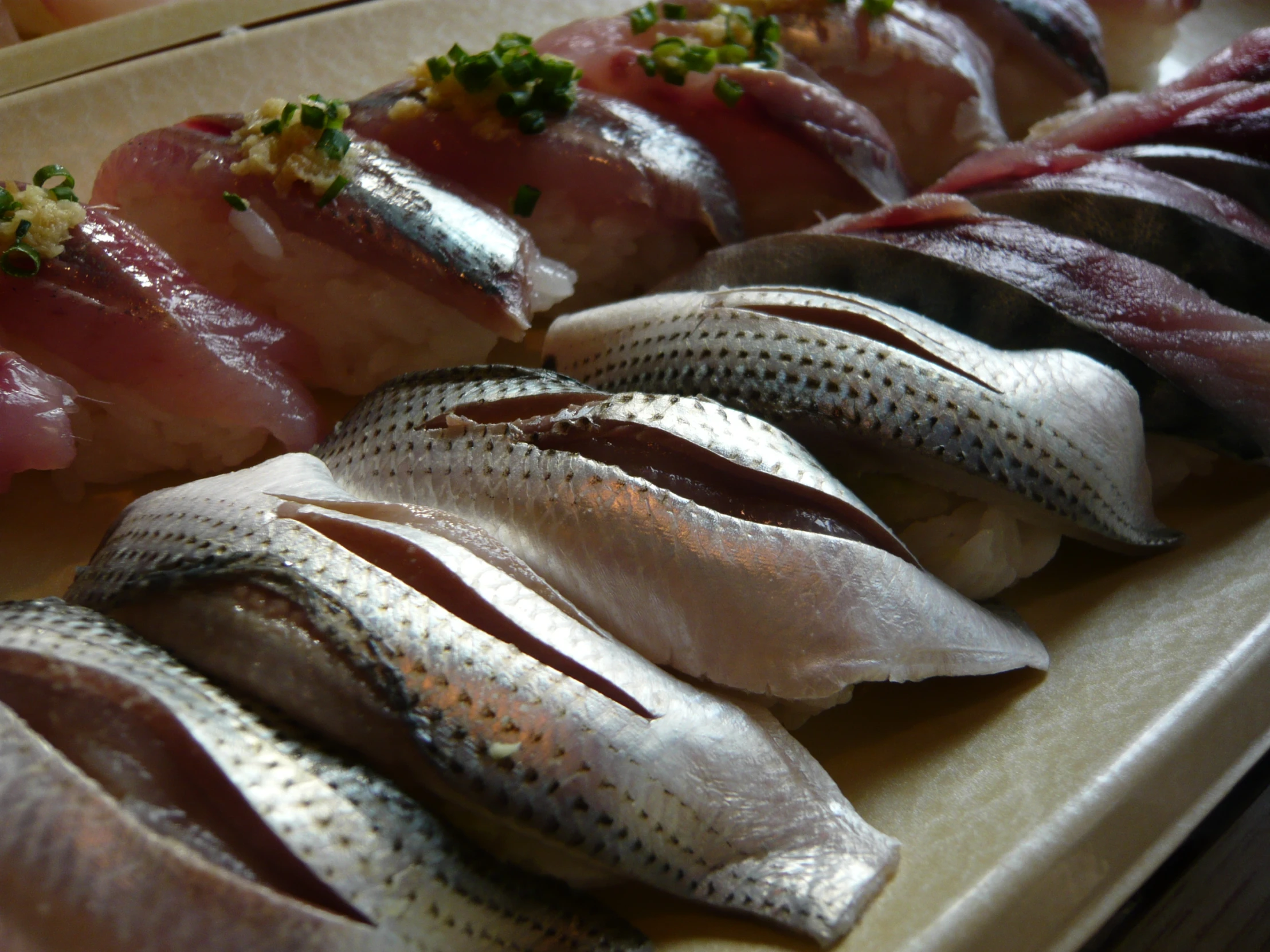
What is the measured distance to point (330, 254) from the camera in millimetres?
2381

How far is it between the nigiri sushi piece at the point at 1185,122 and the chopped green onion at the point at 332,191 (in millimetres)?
1865

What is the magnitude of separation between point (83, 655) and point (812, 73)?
8.41 feet

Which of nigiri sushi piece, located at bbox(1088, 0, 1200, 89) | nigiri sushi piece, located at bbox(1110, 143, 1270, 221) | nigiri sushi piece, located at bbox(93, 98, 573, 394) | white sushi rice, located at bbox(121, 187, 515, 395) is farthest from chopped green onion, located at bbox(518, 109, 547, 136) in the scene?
nigiri sushi piece, located at bbox(1088, 0, 1200, 89)

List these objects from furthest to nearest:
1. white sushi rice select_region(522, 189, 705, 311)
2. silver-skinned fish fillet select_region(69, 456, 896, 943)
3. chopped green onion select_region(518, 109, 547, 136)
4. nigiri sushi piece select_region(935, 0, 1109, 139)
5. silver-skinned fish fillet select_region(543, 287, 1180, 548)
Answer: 1. nigiri sushi piece select_region(935, 0, 1109, 139)
2. white sushi rice select_region(522, 189, 705, 311)
3. chopped green onion select_region(518, 109, 547, 136)
4. silver-skinned fish fillet select_region(543, 287, 1180, 548)
5. silver-skinned fish fillet select_region(69, 456, 896, 943)

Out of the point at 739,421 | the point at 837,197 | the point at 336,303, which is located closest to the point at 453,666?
the point at 739,421

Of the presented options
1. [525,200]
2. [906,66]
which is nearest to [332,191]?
[525,200]

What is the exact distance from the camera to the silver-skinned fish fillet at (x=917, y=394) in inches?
72.9

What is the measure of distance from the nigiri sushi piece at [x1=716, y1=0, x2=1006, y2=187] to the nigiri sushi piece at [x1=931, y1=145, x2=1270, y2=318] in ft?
2.51

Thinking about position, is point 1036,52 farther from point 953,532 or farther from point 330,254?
point 330,254

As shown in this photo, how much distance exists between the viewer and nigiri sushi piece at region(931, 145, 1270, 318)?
2369mm

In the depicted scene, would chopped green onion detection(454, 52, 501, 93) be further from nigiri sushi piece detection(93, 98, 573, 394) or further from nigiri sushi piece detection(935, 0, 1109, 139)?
nigiri sushi piece detection(935, 0, 1109, 139)

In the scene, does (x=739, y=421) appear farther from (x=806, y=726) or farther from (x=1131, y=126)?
(x=1131, y=126)

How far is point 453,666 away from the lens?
143 cm

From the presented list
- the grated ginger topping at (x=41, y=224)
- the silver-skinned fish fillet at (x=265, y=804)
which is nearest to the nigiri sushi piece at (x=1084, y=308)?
the silver-skinned fish fillet at (x=265, y=804)
